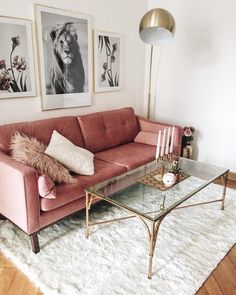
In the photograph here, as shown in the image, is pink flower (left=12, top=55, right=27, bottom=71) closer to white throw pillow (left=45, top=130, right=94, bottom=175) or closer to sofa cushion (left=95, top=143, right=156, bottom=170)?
white throw pillow (left=45, top=130, right=94, bottom=175)

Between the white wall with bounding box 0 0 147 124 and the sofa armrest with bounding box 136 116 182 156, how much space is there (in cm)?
51

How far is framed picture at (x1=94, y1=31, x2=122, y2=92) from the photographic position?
10.4ft

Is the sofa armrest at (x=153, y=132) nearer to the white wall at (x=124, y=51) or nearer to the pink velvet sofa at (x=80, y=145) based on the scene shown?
the pink velvet sofa at (x=80, y=145)

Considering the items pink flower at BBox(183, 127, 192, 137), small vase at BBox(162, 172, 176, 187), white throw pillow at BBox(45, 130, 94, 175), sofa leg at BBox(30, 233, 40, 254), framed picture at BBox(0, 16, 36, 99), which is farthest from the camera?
pink flower at BBox(183, 127, 192, 137)

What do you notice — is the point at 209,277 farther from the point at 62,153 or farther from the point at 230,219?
the point at 62,153

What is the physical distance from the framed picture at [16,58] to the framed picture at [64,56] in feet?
0.44

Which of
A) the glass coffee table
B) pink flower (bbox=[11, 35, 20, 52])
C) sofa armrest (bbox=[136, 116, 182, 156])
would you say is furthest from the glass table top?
pink flower (bbox=[11, 35, 20, 52])

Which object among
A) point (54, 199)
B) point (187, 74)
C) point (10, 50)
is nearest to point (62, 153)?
point (54, 199)

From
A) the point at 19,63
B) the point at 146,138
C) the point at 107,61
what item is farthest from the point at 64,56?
the point at 146,138

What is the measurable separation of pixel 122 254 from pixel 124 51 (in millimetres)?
2661

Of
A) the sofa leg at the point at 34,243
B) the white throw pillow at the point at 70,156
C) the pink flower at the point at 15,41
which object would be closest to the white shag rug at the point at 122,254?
the sofa leg at the point at 34,243

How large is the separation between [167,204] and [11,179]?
43.7 inches

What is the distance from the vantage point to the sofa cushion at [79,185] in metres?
1.89

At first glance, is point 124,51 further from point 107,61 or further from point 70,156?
point 70,156
